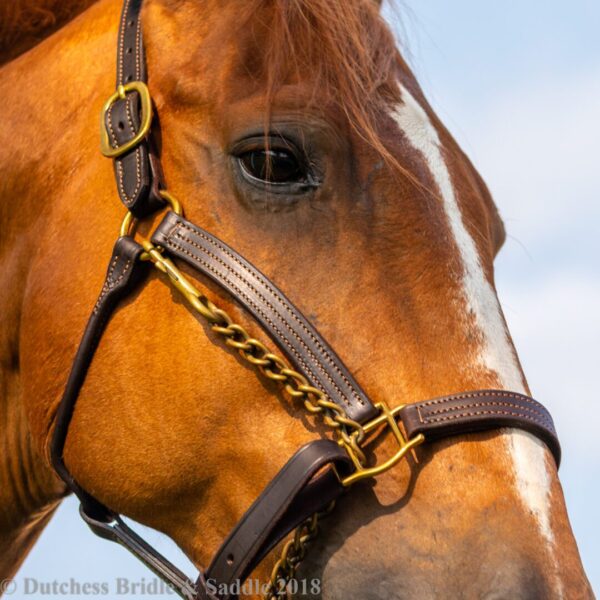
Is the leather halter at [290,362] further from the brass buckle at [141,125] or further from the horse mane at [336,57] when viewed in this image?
the horse mane at [336,57]

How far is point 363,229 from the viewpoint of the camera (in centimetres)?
315

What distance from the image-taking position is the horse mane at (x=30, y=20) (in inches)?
174

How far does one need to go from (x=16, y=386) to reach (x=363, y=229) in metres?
1.72

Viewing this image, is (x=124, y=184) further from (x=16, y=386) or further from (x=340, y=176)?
(x=16, y=386)

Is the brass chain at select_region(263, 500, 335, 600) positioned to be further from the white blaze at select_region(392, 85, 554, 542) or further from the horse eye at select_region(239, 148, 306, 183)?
the horse eye at select_region(239, 148, 306, 183)

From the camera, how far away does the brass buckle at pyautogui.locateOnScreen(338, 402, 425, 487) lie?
2879 mm

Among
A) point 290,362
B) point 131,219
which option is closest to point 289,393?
point 290,362

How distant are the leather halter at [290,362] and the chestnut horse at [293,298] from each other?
0.05 m

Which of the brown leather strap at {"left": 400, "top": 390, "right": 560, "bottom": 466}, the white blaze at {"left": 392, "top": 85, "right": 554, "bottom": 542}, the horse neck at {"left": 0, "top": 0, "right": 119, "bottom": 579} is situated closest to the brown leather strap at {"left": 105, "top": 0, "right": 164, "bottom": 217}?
the horse neck at {"left": 0, "top": 0, "right": 119, "bottom": 579}

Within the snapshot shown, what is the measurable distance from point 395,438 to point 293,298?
55cm

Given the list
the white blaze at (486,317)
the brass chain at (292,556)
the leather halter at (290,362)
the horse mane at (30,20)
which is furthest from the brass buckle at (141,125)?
the brass chain at (292,556)

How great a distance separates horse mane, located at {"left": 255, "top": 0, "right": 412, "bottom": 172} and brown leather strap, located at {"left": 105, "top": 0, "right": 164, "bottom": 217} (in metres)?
0.50

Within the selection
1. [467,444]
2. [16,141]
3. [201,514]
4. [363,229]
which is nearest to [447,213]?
[363,229]

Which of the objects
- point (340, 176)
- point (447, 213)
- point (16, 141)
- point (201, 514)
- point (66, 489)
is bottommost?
point (66, 489)
